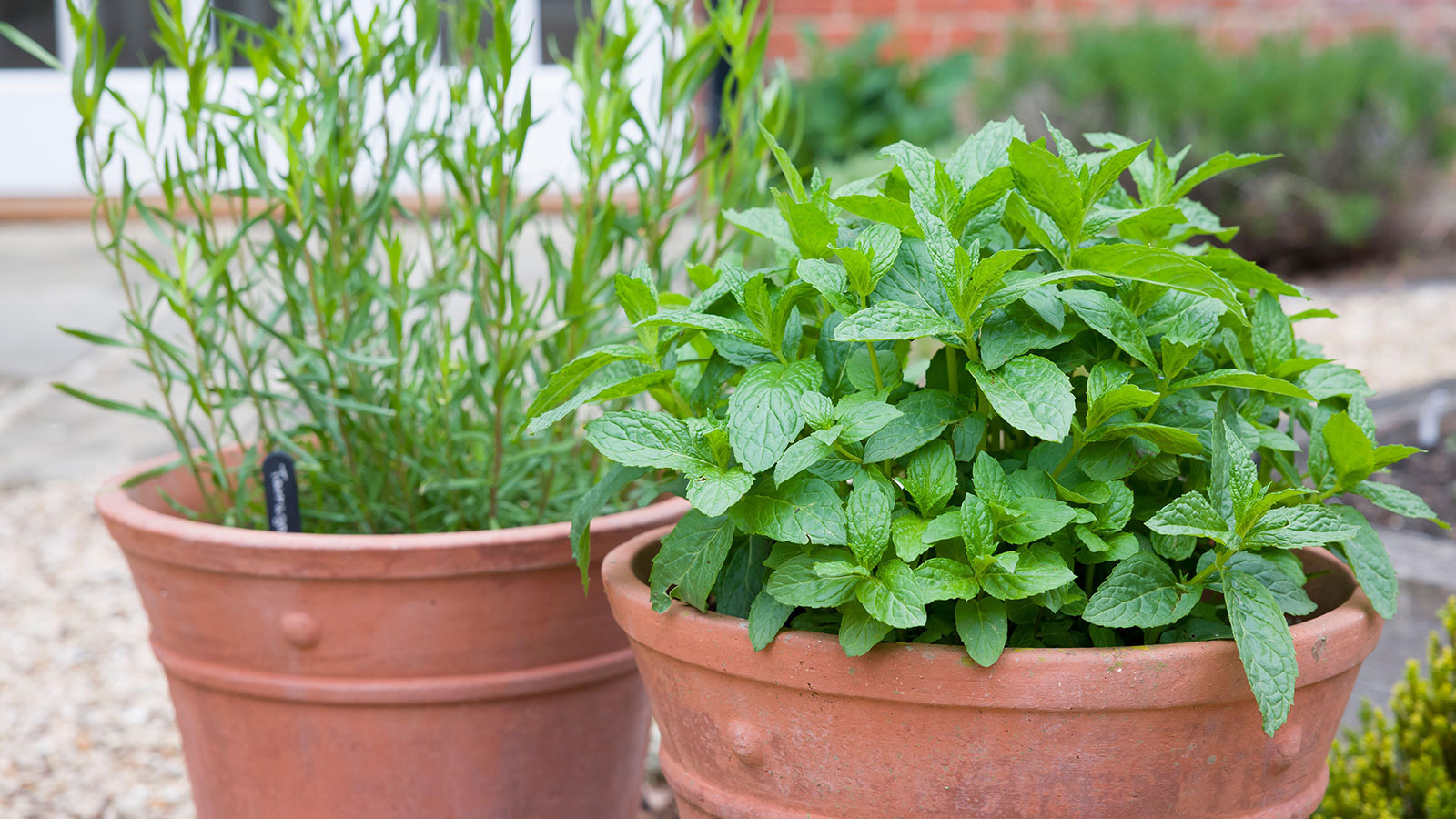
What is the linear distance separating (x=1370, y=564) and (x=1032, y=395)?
35 cm

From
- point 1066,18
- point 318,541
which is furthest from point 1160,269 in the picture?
point 1066,18

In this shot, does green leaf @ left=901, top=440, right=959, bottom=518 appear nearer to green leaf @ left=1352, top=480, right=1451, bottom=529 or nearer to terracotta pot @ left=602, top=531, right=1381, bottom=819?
terracotta pot @ left=602, top=531, right=1381, bottom=819

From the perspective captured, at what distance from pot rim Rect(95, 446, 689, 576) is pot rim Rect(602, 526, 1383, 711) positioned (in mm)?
368

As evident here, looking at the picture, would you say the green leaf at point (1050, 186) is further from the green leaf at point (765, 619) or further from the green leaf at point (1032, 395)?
the green leaf at point (765, 619)

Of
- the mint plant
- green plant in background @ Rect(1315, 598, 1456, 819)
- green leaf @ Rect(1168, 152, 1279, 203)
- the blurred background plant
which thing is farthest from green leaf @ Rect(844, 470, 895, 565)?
the blurred background plant

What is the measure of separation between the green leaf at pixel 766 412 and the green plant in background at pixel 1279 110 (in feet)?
13.4

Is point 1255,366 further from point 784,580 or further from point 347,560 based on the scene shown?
point 347,560

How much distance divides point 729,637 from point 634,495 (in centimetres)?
61

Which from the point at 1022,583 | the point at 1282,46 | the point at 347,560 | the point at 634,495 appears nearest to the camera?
the point at 1022,583

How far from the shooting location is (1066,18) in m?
5.51

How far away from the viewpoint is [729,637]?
3.12ft

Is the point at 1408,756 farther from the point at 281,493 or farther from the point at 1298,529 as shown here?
the point at 281,493

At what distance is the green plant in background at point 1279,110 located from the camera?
4727mm

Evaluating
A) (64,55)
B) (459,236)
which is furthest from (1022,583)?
(64,55)
